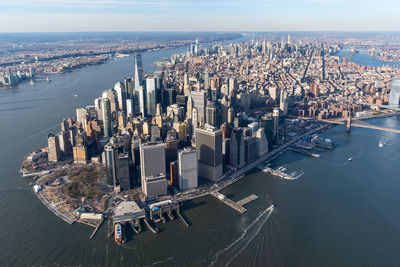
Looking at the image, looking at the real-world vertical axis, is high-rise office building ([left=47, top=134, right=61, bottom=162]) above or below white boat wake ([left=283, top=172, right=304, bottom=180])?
above

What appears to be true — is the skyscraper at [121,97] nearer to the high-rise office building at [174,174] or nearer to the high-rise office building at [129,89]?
the high-rise office building at [129,89]

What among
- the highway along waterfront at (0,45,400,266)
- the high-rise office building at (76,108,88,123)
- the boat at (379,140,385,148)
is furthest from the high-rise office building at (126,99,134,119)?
the boat at (379,140,385,148)

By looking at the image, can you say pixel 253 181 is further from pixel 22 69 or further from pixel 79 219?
pixel 22 69

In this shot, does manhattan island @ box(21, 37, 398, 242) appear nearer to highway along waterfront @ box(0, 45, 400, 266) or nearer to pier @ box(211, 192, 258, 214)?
pier @ box(211, 192, 258, 214)

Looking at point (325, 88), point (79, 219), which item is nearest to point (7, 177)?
point (79, 219)

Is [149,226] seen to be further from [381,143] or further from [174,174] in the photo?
[381,143]

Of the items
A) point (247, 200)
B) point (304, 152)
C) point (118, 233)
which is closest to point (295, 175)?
point (304, 152)

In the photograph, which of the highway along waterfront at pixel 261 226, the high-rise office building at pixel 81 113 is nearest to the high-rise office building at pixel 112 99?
the high-rise office building at pixel 81 113
